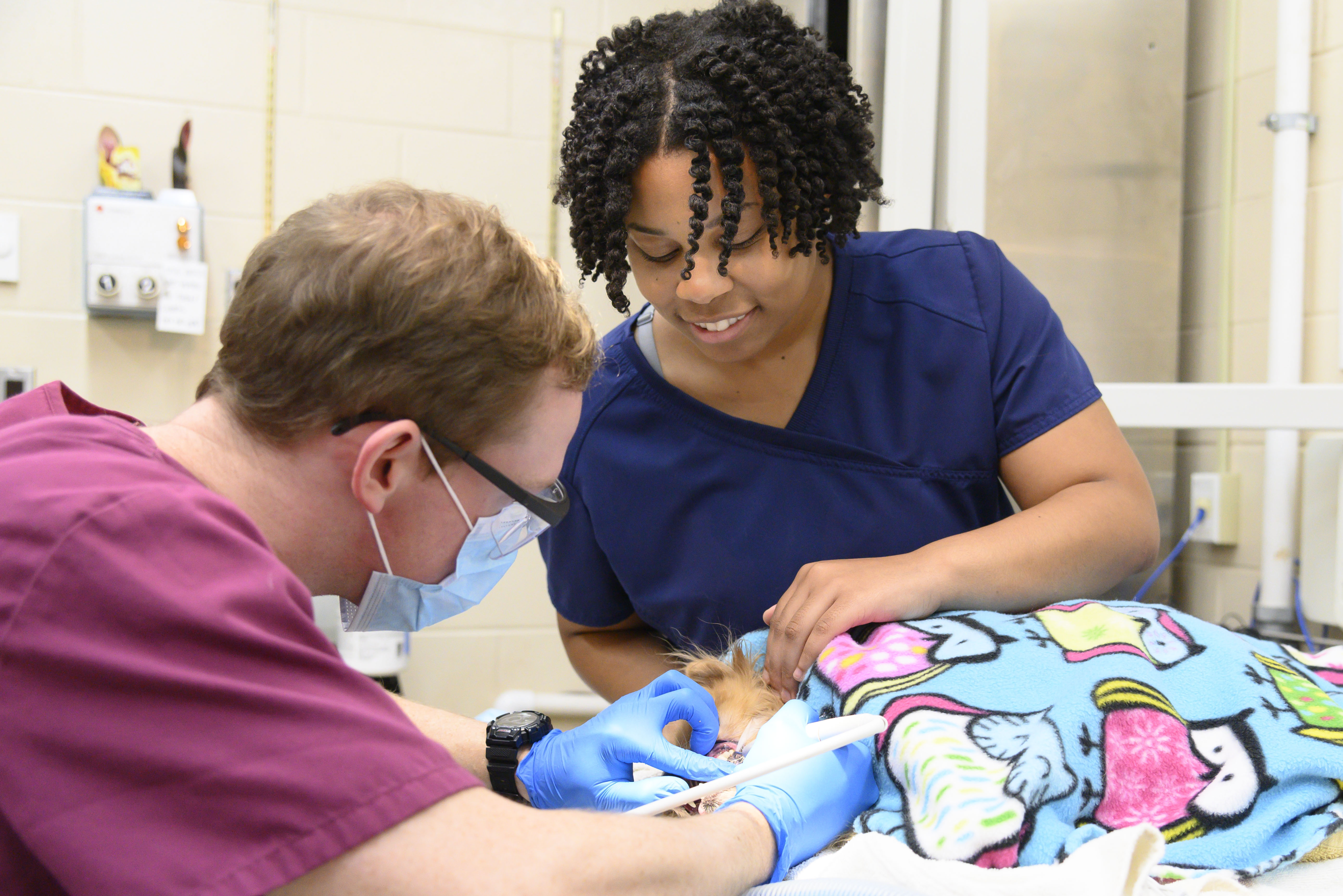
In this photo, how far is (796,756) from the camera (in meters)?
0.82

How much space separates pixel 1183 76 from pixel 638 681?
1807mm

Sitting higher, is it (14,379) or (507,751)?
(14,379)

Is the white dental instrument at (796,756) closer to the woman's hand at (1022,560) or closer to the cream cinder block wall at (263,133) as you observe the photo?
the woman's hand at (1022,560)

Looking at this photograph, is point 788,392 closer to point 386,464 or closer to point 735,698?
point 735,698

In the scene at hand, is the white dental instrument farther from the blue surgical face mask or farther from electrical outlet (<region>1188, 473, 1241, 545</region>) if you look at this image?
electrical outlet (<region>1188, 473, 1241, 545</region>)

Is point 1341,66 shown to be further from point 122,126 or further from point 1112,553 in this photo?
point 122,126

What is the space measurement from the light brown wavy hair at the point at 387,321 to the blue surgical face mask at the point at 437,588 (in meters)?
0.09

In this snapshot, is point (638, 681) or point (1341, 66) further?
point (1341, 66)

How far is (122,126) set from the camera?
236 cm

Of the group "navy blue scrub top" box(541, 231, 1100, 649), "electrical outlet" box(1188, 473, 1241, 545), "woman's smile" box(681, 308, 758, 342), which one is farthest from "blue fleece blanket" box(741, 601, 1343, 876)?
"electrical outlet" box(1188, 473, 1241, 545)

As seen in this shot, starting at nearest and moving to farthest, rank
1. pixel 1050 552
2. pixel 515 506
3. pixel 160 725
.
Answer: pixel 160 725
pixel 515 506
pixel 1050 552

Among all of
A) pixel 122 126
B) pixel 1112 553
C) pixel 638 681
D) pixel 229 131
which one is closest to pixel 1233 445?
pixel 1112 553

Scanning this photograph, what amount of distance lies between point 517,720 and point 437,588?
22 centimetres

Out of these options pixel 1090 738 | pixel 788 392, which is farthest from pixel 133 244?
pixel 1090 738
